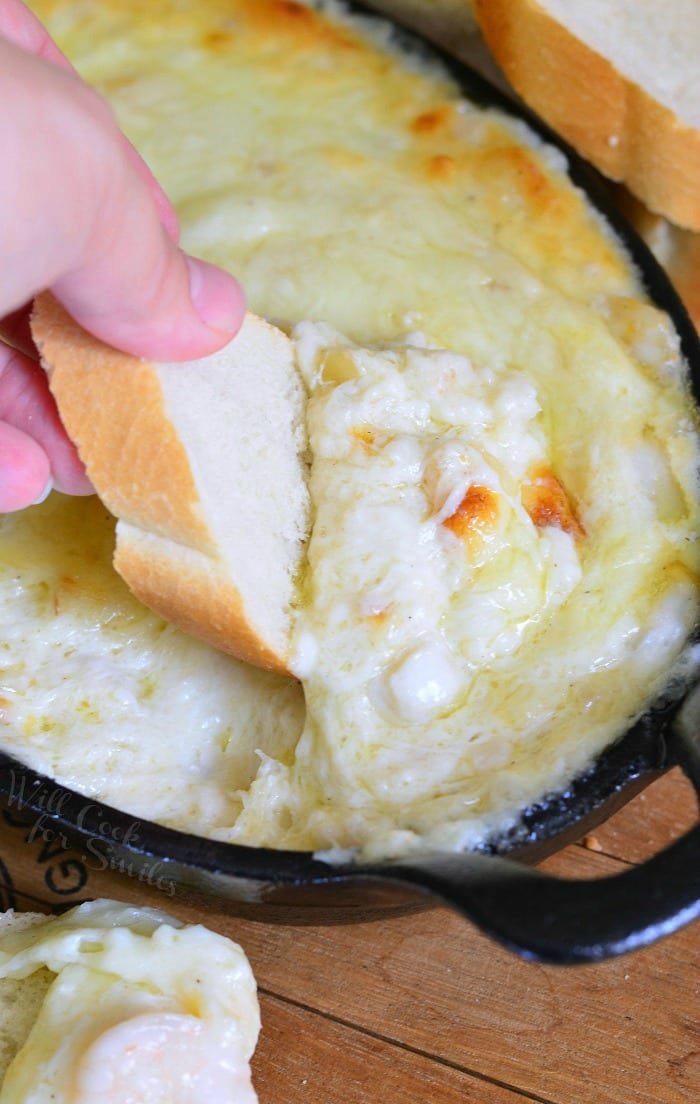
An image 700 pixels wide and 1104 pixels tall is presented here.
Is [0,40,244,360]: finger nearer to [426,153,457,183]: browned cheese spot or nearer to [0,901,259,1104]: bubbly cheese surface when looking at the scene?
[0,901,259,1104]: bubbly cheese surface

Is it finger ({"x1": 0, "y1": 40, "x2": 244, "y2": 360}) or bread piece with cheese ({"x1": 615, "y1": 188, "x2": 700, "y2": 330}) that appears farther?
bread piece with cheese ({"x1": 615, "y1": 188, "x2": 700, "y2": 330})

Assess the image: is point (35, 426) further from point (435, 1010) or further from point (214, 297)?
point (435, 1010)

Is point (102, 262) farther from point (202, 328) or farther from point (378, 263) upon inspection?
point (378, 263)

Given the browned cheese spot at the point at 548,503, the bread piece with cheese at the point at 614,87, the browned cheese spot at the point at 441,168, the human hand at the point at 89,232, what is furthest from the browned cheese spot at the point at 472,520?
the bread piece with cheese at the point at 614,87

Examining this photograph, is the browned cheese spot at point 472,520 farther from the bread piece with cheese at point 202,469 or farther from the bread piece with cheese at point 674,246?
the bread piece with cheese at point 674,246

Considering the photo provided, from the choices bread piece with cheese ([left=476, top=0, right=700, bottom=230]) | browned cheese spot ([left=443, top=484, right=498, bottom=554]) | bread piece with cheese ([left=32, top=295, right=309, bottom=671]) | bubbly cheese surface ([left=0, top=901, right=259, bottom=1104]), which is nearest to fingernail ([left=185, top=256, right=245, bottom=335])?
bread piece with cheese ([left=32, top=295, right=309, bottom=671])

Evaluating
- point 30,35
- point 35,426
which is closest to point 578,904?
point 35,426
